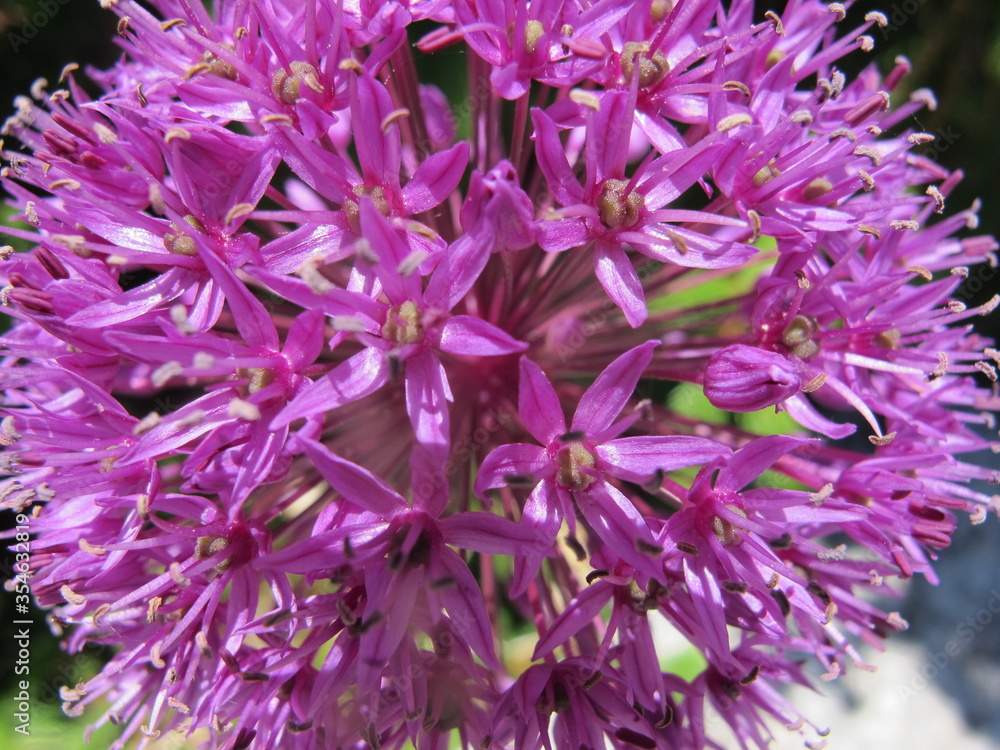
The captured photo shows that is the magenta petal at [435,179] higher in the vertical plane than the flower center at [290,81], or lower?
lower

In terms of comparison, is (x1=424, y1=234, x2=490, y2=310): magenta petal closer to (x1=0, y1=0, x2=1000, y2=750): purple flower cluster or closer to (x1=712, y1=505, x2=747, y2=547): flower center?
(x1=0, y1=0, x2=1000, y2=750): purple flower cluster

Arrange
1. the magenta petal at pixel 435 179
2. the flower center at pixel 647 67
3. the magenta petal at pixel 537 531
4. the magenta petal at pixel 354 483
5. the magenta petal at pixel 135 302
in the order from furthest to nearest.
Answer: the flower center at pixel 647 67 < the magenta petal at pixel 135 302 < the magenta petal at pixel 435 179 < the magenta petal at pixel 537 531 < the magenta petal at pixel 354 483

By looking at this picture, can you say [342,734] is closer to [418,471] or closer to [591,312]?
[418,471]

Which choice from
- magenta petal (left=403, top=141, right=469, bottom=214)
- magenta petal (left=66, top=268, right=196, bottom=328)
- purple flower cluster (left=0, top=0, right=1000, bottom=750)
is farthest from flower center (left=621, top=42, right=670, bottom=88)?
magenta petal (left=66, top=268, right=196, bottom=328)

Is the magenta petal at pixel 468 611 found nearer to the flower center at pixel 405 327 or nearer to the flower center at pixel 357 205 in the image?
the flower center at pixel 405 327

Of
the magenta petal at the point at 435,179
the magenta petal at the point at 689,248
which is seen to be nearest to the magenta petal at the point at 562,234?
the magenta petal at the point at 689,248

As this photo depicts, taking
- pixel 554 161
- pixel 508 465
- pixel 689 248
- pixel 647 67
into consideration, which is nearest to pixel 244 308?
pixel 508 465
